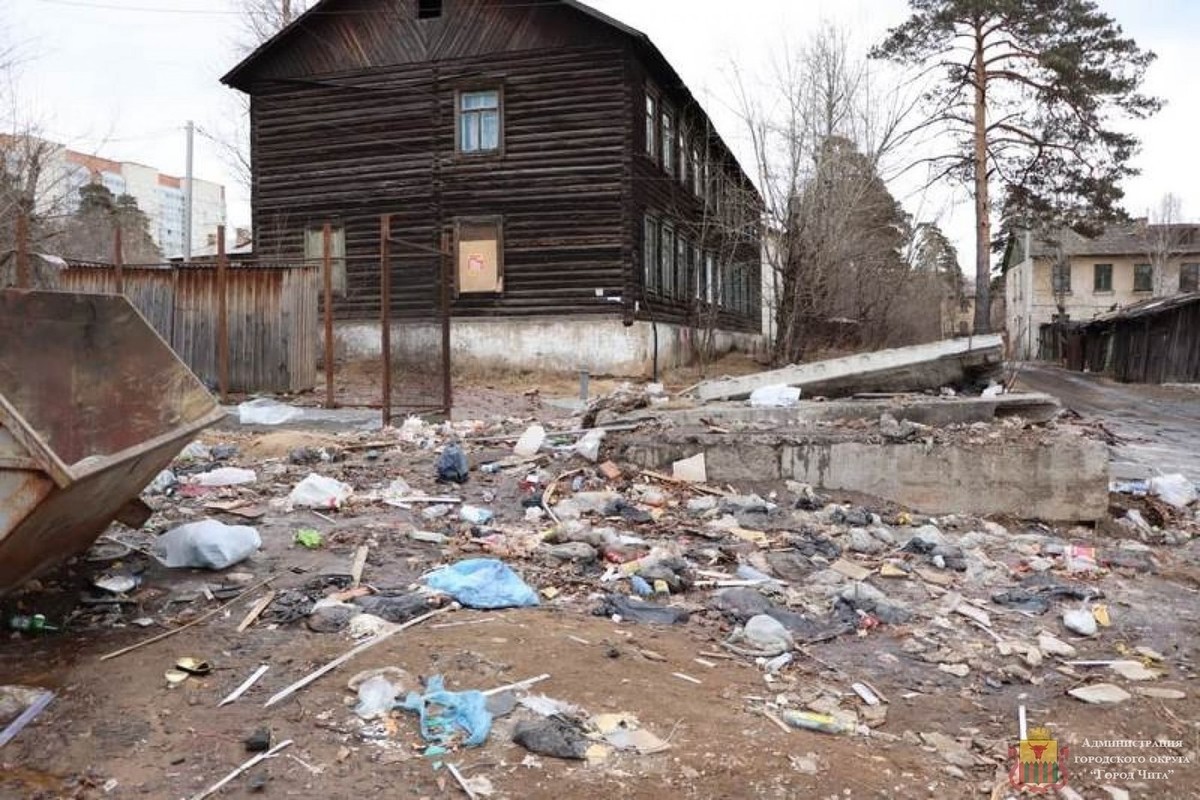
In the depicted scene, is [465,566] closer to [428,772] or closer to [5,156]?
[428,772]

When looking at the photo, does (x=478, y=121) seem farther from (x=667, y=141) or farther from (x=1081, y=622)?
(x=1081, y=622)

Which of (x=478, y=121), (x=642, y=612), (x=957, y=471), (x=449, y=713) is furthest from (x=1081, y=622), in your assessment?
(x=478, y=121)

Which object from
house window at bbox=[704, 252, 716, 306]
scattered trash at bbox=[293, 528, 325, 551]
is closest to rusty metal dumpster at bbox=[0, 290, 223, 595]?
scattered trash at bbox=[293, 528, 325, 551]

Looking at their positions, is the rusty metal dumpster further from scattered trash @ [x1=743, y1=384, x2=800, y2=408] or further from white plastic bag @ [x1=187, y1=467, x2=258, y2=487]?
scattered trash @ [x1=743, y1=384, x2=800, y2=408]

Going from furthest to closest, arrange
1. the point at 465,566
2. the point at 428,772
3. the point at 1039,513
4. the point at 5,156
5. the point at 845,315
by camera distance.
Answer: the point at 845,315
the point at 5,156
the point at 1039,513
the point at 465,566
the point at 428,772

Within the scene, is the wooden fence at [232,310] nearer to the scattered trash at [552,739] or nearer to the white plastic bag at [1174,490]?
the scattered trash at [552,739]

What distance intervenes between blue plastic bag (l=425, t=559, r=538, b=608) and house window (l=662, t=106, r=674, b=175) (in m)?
18.3

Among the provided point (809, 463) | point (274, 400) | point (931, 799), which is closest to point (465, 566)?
point (931, 799)

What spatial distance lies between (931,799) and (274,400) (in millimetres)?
11061

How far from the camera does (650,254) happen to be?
20.6 m

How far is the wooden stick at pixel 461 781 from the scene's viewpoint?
264 cm

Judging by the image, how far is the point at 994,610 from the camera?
15.8 feet

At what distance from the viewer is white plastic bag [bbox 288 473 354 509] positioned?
6.12 meters

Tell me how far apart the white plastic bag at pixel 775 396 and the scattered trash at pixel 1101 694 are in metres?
4.95
